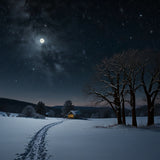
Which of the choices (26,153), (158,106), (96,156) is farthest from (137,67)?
(26,153)

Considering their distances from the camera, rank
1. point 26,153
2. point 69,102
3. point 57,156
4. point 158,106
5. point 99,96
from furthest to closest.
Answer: point 69,102
point 99,96
point 158,106
point 26,153
point 57,156

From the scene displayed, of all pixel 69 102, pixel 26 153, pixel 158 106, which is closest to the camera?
pixel 26 153

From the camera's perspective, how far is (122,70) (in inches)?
589

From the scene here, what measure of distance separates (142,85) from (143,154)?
1130 centimetres

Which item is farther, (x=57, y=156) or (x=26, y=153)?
(x=26, y=153)

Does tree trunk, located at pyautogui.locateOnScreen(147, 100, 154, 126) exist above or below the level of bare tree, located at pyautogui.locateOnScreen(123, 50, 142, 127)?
below

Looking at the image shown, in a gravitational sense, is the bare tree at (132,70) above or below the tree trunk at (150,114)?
above

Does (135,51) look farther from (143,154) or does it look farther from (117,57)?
(143,154)

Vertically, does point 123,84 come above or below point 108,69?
below

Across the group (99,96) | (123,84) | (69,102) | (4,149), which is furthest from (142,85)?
(69,102)

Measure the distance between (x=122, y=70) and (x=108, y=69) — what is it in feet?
5.89

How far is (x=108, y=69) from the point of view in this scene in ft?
51.8

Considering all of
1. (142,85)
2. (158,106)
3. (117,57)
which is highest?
(117,57)

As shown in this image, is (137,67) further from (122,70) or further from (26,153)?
(26,153)
